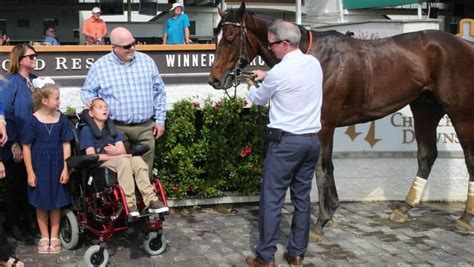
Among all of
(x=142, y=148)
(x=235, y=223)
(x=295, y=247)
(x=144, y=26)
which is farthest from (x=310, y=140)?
(x=144, y=26)

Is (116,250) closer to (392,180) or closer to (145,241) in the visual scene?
(145,241)

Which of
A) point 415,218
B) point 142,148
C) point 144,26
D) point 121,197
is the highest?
point 144,26

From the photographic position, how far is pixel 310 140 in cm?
493

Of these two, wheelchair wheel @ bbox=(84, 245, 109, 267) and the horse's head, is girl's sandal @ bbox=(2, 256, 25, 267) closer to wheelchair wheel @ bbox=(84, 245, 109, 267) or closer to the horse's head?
wheelchair wheel @ bbox=(84, 245, 109, 267)

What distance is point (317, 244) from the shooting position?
5.95 metres

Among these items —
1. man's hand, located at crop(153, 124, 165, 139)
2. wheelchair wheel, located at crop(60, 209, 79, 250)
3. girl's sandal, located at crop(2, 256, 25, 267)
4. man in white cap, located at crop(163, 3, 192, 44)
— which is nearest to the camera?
girl's sandal, located at crop(2, 256, 25, 267)

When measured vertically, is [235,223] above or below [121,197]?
below

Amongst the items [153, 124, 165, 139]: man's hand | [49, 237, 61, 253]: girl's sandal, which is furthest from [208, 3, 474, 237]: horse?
[49, 237, 61, 253]: girl's sandal

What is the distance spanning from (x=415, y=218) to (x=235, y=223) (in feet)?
6.67

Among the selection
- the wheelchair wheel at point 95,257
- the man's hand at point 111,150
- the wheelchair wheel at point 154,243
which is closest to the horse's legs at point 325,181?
the wheelchair wheel at point 154,243

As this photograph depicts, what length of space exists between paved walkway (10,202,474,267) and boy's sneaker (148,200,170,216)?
506 millimetres

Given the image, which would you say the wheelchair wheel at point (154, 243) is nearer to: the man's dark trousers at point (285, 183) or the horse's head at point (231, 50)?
the man's dark trousers at point (285, 183)

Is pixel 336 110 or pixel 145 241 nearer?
pixel 145 241

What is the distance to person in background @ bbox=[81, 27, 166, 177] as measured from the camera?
18.3ft
